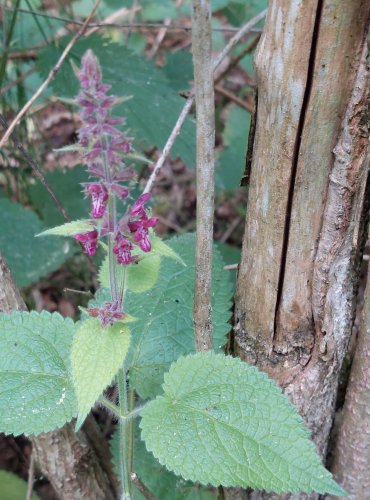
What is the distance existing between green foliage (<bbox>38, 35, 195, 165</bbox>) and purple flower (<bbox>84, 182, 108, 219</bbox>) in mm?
1119

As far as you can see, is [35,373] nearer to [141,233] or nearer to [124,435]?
[124,435]

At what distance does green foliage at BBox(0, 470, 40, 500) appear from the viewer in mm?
1729

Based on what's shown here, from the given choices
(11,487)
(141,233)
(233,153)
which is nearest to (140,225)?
(141,233)

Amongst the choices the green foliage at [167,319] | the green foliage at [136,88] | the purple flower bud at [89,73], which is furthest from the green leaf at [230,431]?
the green foliage at [136,88]

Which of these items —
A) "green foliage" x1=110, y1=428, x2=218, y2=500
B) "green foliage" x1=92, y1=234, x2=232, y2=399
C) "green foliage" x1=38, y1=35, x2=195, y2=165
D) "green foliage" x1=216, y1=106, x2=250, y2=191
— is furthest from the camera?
"green foliage" x1=216, y1=106, x2=250, y2=191

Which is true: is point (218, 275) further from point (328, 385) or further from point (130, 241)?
point (130, 241)

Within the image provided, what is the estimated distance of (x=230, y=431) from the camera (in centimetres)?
112

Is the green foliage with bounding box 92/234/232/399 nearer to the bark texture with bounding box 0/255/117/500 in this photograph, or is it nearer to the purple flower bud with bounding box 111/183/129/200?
the bark texture with bounding box 0/255/117/500

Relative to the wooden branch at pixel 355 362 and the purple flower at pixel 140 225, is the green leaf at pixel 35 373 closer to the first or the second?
the purple flower at pixel 140 225

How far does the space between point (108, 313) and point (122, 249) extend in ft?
0.44

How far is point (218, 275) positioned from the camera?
4.67ft

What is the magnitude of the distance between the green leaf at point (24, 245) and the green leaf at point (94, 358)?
3.55ft

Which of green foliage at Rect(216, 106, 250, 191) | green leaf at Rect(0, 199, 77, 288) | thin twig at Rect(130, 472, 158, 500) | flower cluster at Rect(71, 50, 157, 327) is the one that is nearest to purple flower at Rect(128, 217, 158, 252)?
flower cluster at Rect(71, 50, 157, 327)

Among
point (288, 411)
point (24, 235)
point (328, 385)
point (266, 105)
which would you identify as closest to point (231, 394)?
point (288, 411)
